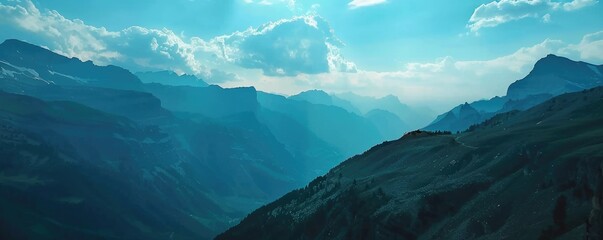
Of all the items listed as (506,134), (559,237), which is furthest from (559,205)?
(506,134)

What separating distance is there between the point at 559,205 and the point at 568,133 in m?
44.0

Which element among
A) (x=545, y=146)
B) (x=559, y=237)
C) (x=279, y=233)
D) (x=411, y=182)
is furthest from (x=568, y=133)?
(x=279, y=233)

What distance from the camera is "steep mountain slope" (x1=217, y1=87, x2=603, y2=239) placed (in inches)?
2547

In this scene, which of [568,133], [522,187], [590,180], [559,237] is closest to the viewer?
[559,237]

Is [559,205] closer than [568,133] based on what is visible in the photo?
Yes

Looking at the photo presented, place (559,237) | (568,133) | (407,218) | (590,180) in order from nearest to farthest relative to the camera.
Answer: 1. (559,237)
2. (590,180)
3. (407,218)
4. (568,133)

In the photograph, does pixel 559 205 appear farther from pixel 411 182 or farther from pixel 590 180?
pixel 411 182

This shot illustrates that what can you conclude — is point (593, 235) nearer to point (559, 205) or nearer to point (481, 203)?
point (559, 205)

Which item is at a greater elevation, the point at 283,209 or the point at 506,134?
the point at 506,134

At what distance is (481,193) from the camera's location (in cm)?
8356

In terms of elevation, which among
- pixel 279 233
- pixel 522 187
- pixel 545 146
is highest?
pixel 545 146

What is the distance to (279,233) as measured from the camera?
431ft

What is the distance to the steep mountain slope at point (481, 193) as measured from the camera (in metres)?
64.7

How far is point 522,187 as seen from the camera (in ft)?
252
